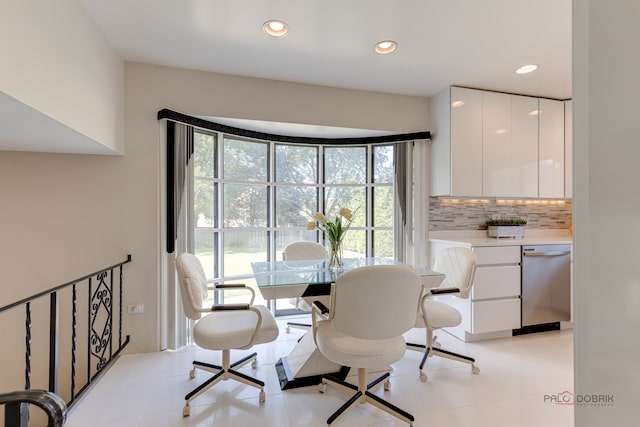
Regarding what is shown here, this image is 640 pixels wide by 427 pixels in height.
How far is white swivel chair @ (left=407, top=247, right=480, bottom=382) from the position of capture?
225cm

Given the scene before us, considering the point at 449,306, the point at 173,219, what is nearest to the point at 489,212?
the point at 449,306

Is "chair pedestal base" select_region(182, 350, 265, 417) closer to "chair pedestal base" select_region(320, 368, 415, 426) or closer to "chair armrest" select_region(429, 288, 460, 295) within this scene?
"chair pedestal base" select_region(320, 368, 415, 426)

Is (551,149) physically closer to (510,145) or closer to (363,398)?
(510,145)

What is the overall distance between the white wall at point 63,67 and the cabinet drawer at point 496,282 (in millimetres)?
3515

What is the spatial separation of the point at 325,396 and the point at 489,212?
3.00 m

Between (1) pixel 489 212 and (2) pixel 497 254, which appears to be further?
(1) pixel 489 212

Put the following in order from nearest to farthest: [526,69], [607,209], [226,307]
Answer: [607,209], [226,307], [526,69]

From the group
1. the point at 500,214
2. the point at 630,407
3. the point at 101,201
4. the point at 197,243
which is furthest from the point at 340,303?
the point at 500,214

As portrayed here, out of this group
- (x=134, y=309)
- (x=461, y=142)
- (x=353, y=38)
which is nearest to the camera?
(x=353, y=38)

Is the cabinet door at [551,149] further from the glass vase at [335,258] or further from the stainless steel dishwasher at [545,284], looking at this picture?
the glass vase at [335,258]

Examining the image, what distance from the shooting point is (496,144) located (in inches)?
131

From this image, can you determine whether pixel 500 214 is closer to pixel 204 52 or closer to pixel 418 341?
pixel 418 341

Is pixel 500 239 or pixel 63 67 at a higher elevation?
pixel 63 67

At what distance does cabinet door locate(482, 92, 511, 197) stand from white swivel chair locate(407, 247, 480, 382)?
3.83 feet
